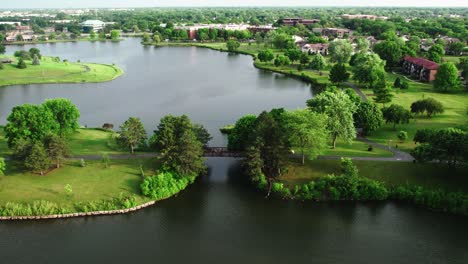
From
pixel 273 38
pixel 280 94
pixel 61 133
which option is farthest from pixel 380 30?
pixel 61 133

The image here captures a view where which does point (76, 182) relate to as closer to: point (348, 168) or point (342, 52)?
point (348, 168)

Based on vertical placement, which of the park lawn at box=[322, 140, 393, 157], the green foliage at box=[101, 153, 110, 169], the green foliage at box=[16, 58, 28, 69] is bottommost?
the green foliage at box=[101, 153, 110, 169]

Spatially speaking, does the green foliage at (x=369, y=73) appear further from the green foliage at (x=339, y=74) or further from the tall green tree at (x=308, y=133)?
the tall green tree at (x=308, y=133)

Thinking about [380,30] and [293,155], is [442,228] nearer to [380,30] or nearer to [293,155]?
[293,155]

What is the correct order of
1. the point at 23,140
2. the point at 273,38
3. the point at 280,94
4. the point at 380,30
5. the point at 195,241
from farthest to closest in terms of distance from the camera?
the point at 380,30 → the point at 273,38 → the point at 280,94 → the point at 23,140 → the point at 195,241

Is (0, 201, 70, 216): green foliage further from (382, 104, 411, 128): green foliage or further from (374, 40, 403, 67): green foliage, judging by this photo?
(374, 40, 403, 67): green foliage

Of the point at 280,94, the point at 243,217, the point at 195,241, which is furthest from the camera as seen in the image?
the point at 280,94

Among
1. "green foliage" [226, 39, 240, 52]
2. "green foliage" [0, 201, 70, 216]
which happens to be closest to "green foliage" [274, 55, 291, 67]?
"green foliage" [226, 39, 240, 52]

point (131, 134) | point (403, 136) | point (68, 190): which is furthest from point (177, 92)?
point (403, 136)
